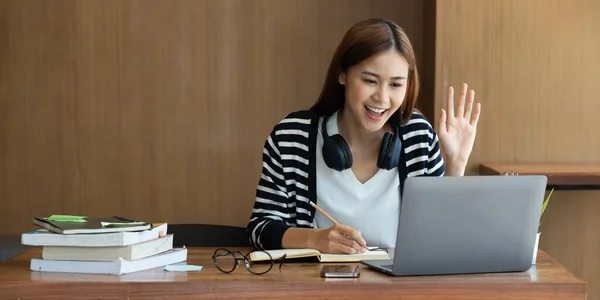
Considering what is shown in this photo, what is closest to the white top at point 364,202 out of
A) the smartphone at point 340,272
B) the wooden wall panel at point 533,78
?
the smartphone at point 340,272

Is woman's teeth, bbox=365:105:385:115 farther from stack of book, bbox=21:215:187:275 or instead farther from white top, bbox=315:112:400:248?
stack of book, bbox=21:215:187:275

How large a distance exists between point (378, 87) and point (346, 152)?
20 centimetres

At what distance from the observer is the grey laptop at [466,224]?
6.21 feet

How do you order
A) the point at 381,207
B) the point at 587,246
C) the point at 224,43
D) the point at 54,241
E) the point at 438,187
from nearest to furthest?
the point at 438,187 < the point at 54,241 < the point at 381,207 < the point at 587,246 < the point at 224,43

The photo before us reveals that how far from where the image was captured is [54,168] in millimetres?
4328

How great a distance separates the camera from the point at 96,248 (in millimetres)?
2012

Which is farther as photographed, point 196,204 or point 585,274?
point 196,204

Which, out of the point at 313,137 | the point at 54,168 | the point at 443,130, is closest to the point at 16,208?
the point at 54,168

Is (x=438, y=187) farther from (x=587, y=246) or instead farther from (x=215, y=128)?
(x=215, y=128)

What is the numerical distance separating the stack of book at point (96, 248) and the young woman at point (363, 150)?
17.2 inches

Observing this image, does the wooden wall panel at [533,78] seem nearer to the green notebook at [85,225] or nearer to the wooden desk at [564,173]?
the wooden desk at [564,173]

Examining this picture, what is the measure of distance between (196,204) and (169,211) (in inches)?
5.3

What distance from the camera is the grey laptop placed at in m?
1.89

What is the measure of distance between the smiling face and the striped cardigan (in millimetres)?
122
